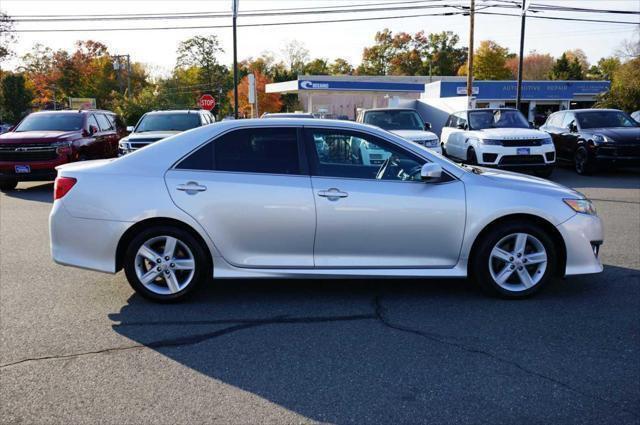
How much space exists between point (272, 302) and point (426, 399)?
83.5 inches

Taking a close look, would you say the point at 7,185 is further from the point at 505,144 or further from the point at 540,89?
the point at 540,89

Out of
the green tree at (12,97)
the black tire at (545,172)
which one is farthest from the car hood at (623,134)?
the green tree at (12,97)

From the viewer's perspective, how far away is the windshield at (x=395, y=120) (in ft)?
48.6

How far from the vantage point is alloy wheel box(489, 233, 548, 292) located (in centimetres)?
509

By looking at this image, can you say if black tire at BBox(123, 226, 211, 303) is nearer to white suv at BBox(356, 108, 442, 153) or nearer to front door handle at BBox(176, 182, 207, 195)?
front door handle at BBox(176, 182, 207, 195)

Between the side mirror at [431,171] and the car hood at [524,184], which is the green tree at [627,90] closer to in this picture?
the car hood at [524,184]

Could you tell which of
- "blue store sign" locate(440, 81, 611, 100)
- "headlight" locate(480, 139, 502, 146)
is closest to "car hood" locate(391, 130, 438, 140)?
"headlight" locate(480, 139, 502, 146)

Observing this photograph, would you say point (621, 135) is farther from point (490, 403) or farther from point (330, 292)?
point (490, 403)

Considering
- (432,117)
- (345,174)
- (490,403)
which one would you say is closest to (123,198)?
(345,174)

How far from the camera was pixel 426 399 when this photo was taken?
3340 mm

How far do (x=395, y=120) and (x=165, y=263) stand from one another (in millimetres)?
10927

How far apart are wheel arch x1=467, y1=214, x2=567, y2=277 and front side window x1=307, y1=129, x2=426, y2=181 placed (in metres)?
0.79

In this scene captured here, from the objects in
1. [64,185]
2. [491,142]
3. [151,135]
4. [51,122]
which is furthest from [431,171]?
[51,122]

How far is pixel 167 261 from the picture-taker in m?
5.01
